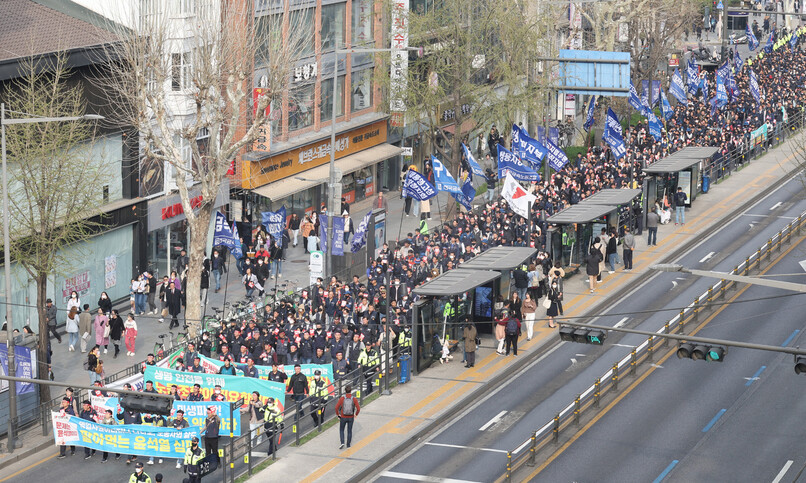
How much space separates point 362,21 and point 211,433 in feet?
115

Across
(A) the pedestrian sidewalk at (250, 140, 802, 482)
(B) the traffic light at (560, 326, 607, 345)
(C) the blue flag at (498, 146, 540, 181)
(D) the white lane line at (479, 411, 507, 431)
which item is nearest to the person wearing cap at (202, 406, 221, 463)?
(A) the pedestrian sidewalk at (250, 140, 802, 482)

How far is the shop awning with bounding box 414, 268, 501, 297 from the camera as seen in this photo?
127 ft

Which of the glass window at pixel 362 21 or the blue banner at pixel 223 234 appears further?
the glass window at pixel 362 21

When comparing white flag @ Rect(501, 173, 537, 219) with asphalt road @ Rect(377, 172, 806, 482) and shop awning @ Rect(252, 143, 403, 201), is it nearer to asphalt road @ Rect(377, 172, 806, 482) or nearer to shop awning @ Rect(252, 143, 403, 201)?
asphalt road @ Rect(377, 172, 806, 482)

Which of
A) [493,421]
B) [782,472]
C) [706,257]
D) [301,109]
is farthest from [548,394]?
[301,109]

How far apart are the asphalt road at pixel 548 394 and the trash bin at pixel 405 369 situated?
239cm

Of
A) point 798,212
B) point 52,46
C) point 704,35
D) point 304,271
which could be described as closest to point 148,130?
point 52,46

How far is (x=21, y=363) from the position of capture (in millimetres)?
36156

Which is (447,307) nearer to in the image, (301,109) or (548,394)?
(548,394)

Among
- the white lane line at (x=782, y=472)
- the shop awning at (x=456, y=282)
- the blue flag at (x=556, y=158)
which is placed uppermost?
the blue flag at (x=556, y=158)

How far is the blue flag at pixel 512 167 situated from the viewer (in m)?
51.0

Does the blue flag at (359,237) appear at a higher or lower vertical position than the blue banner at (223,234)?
lower

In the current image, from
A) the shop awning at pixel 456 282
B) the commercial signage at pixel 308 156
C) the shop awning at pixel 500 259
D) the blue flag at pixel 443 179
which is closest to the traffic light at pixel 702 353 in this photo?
the shop awning at pixel 456 282

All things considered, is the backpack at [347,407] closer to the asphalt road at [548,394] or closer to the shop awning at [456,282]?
the asphalt road at [548,394]
